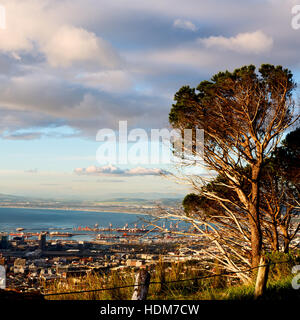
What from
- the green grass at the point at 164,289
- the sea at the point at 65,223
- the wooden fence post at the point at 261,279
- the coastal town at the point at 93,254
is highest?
the wooden fence post at the point at 261,279

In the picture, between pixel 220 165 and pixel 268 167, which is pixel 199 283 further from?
pixel 268 167

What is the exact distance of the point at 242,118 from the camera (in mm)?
10359

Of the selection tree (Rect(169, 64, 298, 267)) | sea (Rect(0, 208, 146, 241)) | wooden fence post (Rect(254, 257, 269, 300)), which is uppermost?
tree (Rect(169, 64, 298, 267))

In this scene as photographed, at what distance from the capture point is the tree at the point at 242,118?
10.3 m

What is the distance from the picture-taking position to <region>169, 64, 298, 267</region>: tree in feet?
33.7

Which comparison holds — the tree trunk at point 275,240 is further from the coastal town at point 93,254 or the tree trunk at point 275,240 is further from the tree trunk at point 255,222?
the coastal town at point 93,254

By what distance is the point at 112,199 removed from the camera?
4306 cm

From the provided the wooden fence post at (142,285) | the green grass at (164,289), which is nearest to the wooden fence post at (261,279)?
the green grass at (164,289)

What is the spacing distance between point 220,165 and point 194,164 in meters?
0.84

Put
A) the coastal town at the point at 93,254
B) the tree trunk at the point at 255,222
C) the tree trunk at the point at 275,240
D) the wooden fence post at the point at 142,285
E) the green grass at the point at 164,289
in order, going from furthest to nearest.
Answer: the tree trunk at the point at 275,240
the coastal town at the point at 93,254
the tree trunk at the point at 255,222
the green grass at the point at 164,289
the wooden fence post at the point at 142,285

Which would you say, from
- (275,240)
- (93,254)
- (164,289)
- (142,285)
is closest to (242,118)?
(275,240)

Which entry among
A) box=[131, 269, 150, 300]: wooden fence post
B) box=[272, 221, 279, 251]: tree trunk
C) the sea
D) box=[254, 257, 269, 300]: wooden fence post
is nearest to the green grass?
box=[254, 257, 269, 300]: wooden fence post

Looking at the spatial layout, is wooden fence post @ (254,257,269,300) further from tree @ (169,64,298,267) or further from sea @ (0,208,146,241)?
sea @ (0,208,146,241)
